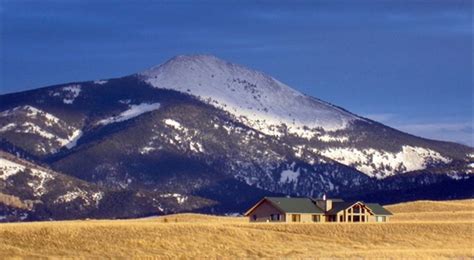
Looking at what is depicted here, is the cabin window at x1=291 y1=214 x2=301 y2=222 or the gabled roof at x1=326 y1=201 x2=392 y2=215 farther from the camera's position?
the gabled roof at x1=326 y1=201 x2=392 y2=215

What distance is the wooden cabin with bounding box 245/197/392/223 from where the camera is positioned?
12912cm

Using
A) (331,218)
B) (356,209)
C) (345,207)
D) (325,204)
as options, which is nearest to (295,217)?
(331,218)

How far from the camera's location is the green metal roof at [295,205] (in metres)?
130

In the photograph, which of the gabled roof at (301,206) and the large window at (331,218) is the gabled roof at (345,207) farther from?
the large window at (331,218)

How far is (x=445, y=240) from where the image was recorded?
109 m

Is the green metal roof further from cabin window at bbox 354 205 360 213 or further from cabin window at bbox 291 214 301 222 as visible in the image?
cabin window at bbox 354 205 360 213

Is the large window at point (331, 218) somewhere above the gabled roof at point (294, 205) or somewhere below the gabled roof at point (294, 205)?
below

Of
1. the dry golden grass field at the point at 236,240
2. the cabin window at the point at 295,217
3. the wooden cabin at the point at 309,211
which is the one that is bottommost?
the dry golden grass field at the point at 236,240

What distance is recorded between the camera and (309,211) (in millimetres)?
130000

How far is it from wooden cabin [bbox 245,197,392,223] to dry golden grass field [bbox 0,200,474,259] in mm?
16764

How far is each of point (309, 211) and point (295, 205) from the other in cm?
172

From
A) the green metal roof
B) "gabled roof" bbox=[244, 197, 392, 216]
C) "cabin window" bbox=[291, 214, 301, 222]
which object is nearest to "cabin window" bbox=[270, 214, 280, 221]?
"gabled roof" bbox=[244, 197, 392, 216]

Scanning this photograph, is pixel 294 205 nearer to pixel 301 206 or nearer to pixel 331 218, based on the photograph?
pixel 301 206

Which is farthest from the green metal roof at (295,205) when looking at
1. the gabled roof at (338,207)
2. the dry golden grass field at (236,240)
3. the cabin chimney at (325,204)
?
the dry golden grass field at (236,240)
